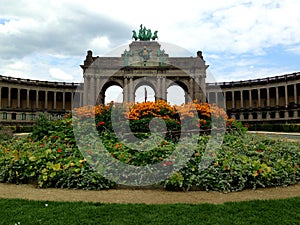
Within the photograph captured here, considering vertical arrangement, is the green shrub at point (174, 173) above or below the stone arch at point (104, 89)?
below

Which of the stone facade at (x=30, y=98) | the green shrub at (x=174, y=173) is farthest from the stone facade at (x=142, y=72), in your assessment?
the green shrub at (x=174, y=173)

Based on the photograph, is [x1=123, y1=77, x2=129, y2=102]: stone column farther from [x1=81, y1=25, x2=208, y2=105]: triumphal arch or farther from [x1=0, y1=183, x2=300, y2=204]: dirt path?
[x1=0, y1=183, x2=300, y2=204]: dirt path

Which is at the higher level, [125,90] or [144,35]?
[144,35]

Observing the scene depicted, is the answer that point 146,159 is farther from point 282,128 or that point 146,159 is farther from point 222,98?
point 222,98

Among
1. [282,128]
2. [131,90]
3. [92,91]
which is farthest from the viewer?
[92,91]

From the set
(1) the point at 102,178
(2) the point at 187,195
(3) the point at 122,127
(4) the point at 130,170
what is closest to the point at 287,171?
(2) the point at 187,195

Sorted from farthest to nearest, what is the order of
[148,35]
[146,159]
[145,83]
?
1. [148,35]
2. [145,83]
3. [146,159]

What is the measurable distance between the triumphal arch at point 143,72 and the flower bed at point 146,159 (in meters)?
54.5

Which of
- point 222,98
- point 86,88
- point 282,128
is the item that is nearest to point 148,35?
point 86,88

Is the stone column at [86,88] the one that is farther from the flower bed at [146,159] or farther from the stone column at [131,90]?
the flower bed at [146,159]

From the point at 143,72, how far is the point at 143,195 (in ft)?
209

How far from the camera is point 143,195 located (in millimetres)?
8469

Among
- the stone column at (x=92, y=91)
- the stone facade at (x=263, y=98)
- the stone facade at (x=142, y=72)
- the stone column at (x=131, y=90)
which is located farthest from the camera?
the stone column at (x=92, y=91)

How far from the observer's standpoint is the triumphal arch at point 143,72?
2756 inches
